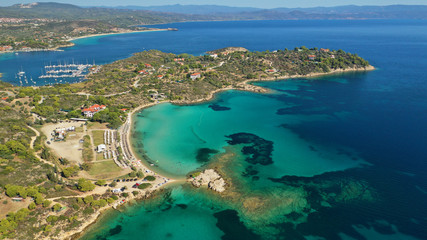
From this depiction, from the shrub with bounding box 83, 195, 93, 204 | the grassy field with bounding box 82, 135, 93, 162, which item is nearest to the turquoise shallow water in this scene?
the grassy field with bounding box 82, 135, 93, 162

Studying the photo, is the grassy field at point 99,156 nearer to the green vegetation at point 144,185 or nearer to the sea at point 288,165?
the sea at point 288,165

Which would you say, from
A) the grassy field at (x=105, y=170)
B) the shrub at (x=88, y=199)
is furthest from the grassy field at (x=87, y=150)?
the shrub at (x=88, y=199)

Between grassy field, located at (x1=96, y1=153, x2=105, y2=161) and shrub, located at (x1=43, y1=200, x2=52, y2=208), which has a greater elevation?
grassy field, located at (x1=96, y1=153, x2=105, y2=161)

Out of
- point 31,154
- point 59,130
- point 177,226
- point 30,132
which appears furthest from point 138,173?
point 30,132

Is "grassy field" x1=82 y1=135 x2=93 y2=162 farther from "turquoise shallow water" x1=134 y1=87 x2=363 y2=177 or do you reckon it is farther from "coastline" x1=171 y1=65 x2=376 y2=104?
"coastline" x1=171 y1=65 x2=376 y2=104

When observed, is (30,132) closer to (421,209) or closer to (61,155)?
(61,155)

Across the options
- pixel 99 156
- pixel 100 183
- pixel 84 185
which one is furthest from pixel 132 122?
pixel 84 185
